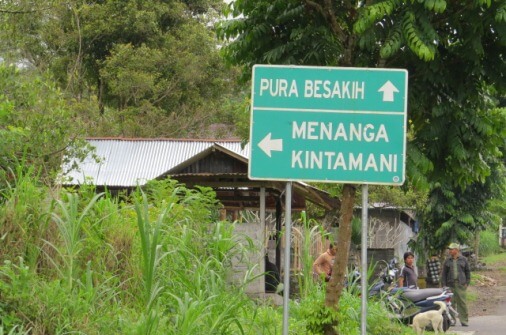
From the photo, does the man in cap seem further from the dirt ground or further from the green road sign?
the green road sign

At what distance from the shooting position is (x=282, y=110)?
6.79 meters

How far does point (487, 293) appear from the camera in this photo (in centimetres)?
2981

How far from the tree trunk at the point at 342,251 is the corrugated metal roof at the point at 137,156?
13.6m

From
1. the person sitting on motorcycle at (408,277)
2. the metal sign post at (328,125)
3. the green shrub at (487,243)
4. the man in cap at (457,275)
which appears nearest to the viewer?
the metal sign post at (328,125)

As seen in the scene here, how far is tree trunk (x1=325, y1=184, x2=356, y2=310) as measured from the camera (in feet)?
29.4

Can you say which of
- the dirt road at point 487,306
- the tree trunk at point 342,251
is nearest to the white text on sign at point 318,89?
the tree trunk at point 342,251

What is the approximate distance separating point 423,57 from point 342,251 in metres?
2.07

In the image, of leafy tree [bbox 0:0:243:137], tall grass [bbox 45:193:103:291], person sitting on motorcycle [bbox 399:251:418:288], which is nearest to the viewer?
tall grass [bbox 45:193:103:291]

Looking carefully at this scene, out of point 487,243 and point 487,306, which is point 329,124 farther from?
point 487,243

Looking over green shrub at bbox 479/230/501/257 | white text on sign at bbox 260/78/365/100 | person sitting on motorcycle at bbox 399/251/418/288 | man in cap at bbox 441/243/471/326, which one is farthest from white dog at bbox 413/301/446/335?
green shrub at bbox 479/230/501/257

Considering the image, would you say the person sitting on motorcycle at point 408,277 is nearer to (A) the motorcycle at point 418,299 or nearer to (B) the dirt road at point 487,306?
(A) the motorcycle at point 418,299

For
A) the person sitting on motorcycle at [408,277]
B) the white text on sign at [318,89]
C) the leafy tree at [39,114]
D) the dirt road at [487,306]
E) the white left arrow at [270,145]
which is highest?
the leafy tree at [39,114]

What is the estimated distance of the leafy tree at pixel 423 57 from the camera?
910 cm

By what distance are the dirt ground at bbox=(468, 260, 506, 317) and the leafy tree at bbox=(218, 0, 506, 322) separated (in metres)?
12.6
